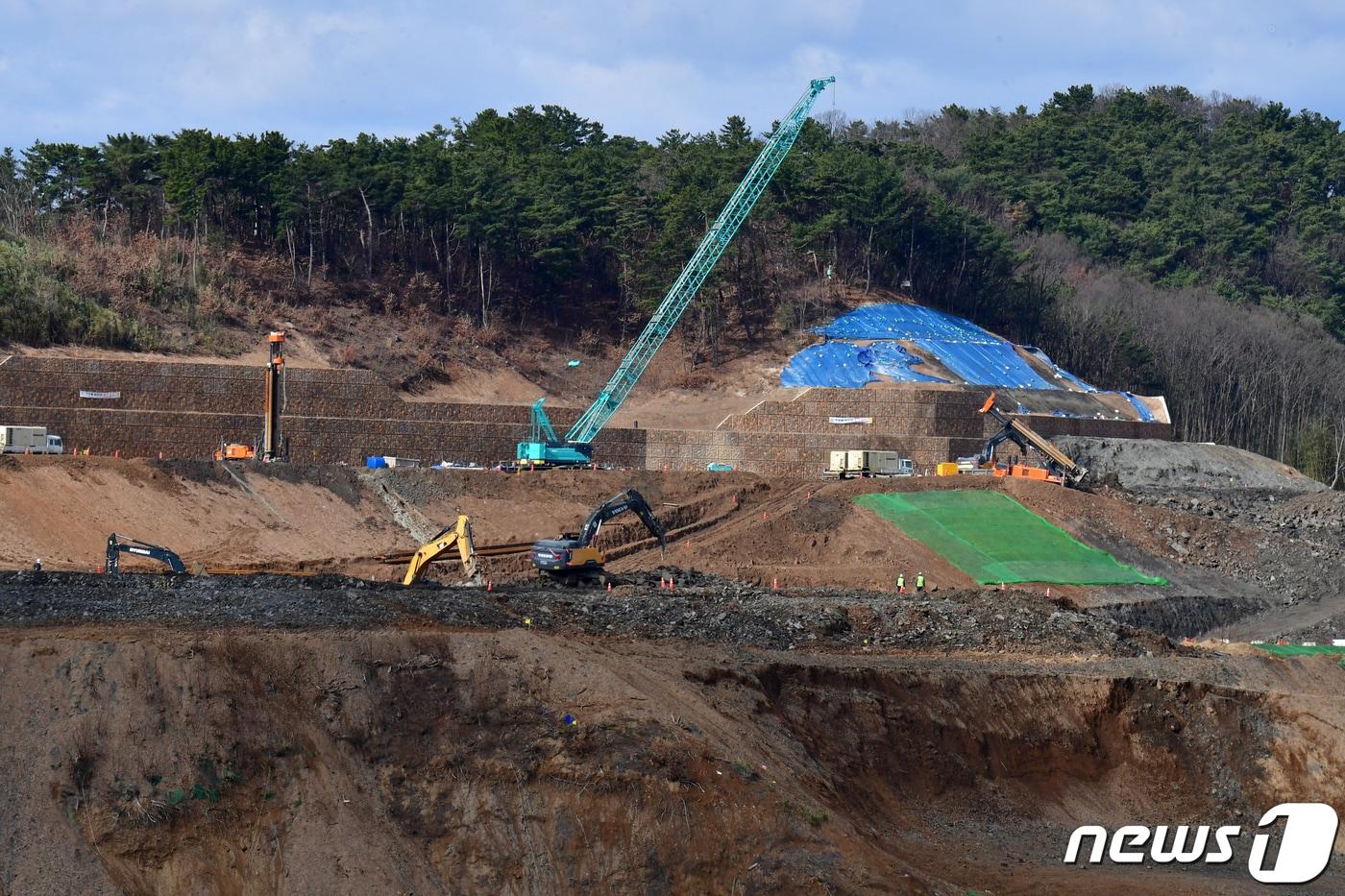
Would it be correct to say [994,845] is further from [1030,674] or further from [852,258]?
[852,258]

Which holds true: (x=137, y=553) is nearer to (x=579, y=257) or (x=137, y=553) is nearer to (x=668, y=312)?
(x=668, y=312)

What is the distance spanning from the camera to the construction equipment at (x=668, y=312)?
234 feet

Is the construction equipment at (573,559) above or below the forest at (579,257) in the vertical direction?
below

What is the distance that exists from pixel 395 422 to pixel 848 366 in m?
26.5

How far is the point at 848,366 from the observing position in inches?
3428

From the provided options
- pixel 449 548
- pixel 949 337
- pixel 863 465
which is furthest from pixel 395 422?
pixel 949 337

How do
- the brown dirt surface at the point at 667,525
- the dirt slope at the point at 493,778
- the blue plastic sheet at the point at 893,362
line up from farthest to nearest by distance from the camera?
the blue plastic sheet at the point at 893,362 < the brown dirt surface at the point at 667,525 < the dirt slope at the point at 493,778

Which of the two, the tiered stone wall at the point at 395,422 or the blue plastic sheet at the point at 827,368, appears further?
the blue plastic sheet at the point at 827,368

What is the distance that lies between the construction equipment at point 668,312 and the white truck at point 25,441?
19.0 m

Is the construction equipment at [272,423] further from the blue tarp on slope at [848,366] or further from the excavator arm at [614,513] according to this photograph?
the blue tarp on slope at [848,366]

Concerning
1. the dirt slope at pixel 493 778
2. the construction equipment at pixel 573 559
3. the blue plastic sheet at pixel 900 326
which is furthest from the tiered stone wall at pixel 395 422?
the dirt slope at pixel 493 778

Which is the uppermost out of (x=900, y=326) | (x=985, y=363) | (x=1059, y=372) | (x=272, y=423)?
(x=900, y=326)

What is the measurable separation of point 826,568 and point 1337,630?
17.2 meters

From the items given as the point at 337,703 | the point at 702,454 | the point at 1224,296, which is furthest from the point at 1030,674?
the point at 1224,296
